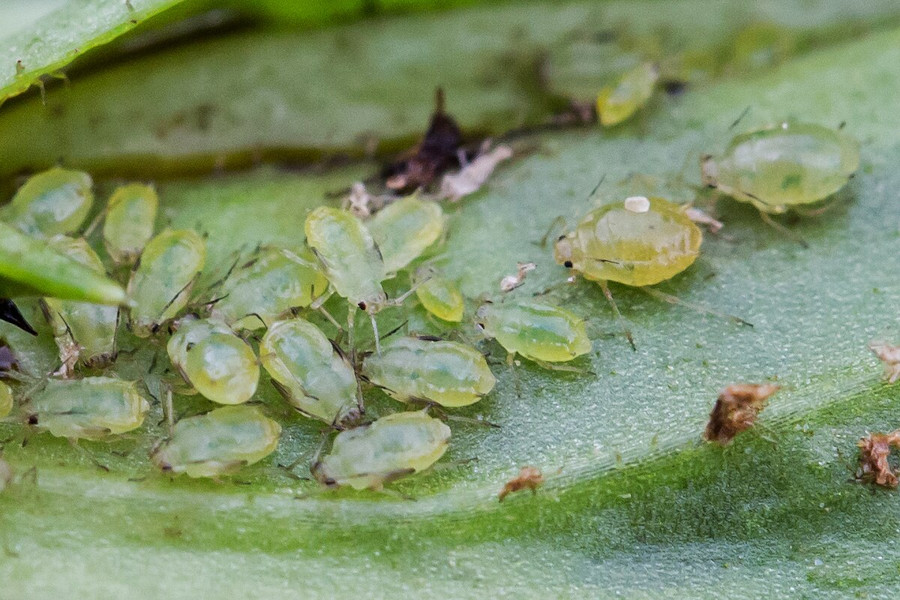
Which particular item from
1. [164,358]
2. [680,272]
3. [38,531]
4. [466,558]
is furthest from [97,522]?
[680,272]

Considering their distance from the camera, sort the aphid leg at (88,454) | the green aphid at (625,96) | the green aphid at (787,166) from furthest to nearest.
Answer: the green aphid at (625,96) → the green aphid at (787,166) → the aphid leg at (88,454)

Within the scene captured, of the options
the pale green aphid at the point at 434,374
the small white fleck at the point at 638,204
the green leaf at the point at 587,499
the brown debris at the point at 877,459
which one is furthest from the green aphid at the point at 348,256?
the brown debris at the point at 877,459

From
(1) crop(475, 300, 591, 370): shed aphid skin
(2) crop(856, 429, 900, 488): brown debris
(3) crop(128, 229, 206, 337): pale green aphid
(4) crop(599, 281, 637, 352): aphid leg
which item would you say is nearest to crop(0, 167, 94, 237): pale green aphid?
(3) crop(128, 229, 206, 337): pale green aphid

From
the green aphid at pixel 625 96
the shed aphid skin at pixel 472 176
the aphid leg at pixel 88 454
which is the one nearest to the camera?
the aphid leg at pixel 88 454

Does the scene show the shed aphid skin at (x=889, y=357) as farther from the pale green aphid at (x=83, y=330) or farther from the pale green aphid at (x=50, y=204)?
the pale green aphid at (x=50, y=204)

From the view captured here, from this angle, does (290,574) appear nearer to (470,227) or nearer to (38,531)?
(38,531)

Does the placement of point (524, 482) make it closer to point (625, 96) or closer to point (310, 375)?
point (310, 375)
